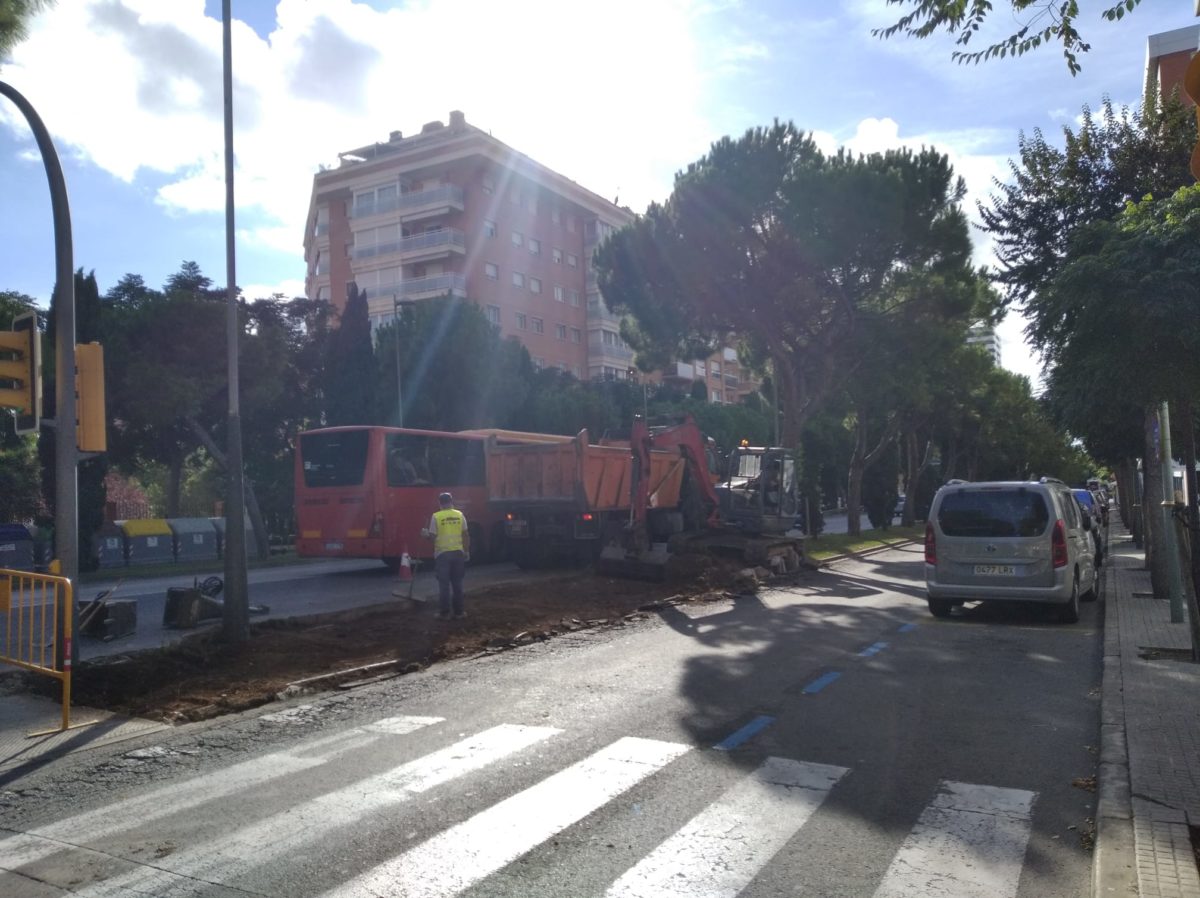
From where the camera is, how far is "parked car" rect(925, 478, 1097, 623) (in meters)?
12.6

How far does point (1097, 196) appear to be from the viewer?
1469 cm

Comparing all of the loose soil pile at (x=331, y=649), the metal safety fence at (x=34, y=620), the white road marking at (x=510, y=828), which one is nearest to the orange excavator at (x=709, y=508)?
the loose soil pile at (x=331, y=649)

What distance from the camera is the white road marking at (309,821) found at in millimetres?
4527

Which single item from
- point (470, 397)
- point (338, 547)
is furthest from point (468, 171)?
point (338, 547)

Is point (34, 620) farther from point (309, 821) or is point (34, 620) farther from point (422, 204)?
point (422, 204)

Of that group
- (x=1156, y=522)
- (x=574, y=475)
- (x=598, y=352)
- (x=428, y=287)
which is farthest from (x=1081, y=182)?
(x=598, y=352)

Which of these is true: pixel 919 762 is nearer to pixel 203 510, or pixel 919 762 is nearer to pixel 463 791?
pixel 463 791

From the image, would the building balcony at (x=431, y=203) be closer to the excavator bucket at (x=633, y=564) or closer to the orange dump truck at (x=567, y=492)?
the orange dump truck at (x=567, y=492)

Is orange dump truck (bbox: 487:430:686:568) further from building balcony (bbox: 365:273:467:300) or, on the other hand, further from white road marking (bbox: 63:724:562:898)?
building balcony (bbox: 365:273:467:300)

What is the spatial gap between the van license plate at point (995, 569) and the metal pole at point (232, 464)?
29.4ft

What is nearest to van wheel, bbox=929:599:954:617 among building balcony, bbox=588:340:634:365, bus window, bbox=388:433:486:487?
bus window, bbox=388:433:486:487

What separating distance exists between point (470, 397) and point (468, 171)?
20983mm

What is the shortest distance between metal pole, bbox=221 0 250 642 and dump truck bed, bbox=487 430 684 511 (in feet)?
30.6

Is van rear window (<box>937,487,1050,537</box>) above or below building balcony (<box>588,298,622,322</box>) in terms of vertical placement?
below
